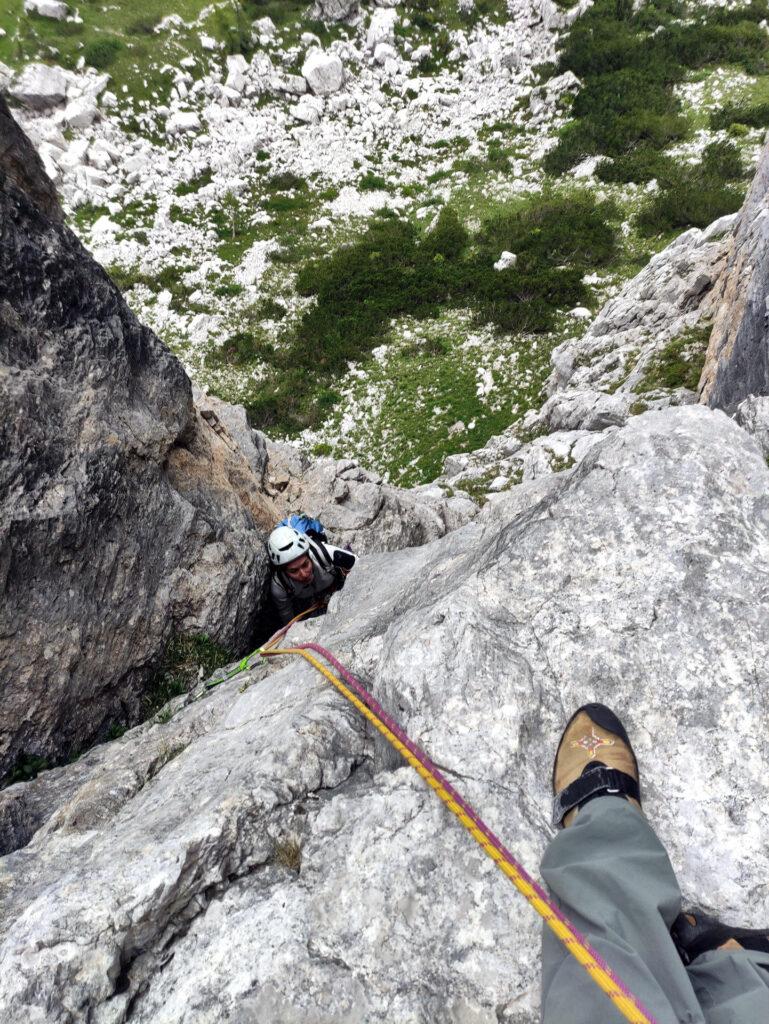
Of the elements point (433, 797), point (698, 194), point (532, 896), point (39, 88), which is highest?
point (39, 88)

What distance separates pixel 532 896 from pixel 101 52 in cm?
4323

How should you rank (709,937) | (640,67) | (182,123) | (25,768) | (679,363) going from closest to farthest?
(709,937), (25,768), (679,363), (640,67), (182,123)

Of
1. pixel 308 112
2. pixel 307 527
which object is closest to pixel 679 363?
pixel 307 527

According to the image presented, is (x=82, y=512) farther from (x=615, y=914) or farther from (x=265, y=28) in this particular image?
(x=265, y=28)

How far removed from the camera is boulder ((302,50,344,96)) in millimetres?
31312

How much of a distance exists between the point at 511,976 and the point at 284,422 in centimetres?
1670

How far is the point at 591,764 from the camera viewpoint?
2.80 m

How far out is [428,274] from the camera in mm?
21750

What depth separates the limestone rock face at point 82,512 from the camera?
4.79 m

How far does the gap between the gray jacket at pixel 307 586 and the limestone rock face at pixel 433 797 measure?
2.86 meters

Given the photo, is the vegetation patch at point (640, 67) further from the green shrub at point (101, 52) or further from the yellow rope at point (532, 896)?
the yellow rope at point (532, 896)

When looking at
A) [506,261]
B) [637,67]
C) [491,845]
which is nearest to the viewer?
[491,845]

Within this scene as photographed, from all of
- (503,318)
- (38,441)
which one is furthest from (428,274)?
(38,441)

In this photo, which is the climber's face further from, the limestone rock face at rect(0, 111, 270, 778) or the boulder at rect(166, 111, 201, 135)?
the boulder at rect(166, 111, 201, 135)
